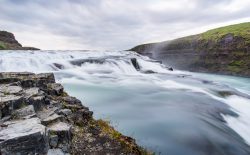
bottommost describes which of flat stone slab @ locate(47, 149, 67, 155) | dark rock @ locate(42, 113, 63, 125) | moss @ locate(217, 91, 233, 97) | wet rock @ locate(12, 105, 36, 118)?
moss @ locate(217, 91, 233, 97)

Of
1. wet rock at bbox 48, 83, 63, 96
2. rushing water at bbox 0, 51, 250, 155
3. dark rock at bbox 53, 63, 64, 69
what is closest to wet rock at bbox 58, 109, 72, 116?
wet rock at bbox 48, 83, 63, 96

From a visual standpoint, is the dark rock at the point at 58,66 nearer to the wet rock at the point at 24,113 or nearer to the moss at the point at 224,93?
the moss at the point at 224,93

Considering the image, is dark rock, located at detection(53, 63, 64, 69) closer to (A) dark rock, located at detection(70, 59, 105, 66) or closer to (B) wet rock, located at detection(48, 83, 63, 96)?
(A) dark rock, located at detection(70, 59, 105, 66)

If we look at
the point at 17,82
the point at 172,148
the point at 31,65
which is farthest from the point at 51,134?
the point at 31,65

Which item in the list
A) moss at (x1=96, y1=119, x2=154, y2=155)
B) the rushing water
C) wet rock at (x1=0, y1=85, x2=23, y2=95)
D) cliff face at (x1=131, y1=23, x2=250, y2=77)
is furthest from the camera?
cliff face at (x1=131, y1=23, x2=250, y2=77)

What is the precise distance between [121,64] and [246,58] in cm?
3581

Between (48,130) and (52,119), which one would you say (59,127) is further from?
(52,119)

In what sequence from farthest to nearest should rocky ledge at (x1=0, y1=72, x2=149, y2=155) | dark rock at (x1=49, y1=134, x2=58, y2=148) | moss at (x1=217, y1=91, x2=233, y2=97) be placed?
moss at (x1=217, y1=91, x2=233, y2=97) < dark rock at (x1=49, y1=134, x2=58, y2=148) < rocky ledge at (x1=0, y1=72, x2=149, y2=155)

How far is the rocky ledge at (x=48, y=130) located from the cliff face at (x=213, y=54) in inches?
2258

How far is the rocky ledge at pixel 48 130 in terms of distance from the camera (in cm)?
614

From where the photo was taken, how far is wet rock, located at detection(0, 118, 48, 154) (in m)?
5.95

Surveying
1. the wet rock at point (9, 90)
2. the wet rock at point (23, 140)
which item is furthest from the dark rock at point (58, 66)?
the wet rock at point (23, 140)

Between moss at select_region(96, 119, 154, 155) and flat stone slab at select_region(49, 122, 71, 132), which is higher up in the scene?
flat stone slab at select_region(49, 122, 71, 132)

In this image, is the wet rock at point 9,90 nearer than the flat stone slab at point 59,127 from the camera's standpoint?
No
